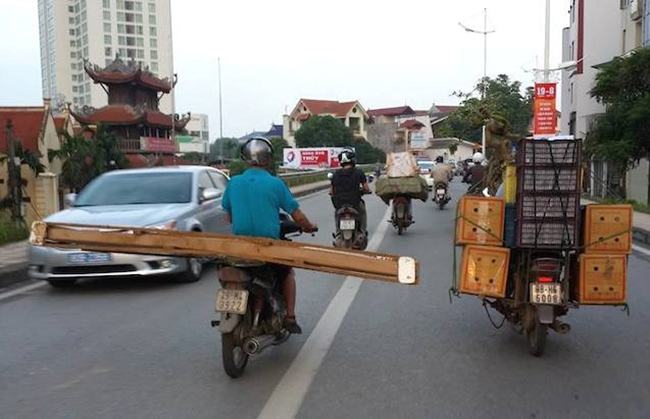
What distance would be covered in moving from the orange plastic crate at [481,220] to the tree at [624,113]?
61.6 feet

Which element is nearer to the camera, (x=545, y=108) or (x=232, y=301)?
(x=232, y=301)

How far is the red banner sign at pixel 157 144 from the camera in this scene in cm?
5422

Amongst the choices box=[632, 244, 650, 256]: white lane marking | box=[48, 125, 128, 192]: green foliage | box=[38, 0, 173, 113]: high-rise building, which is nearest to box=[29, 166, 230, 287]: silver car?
box=[632, 244, 650, 256]: white lane marking

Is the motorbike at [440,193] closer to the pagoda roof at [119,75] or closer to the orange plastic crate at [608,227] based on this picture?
the orange plastic crate at [608,227]

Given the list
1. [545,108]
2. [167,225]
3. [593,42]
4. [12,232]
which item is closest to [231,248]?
[167,225]

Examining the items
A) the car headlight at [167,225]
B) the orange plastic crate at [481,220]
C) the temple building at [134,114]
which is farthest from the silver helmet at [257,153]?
the temple building at [134,114]

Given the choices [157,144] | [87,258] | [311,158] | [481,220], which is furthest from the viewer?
[311,158]

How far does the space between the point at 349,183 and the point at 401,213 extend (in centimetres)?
350

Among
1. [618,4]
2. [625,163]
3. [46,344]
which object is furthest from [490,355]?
[618,4]

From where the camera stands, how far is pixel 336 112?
290 feet

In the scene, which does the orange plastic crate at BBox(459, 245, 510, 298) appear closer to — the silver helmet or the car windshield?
the silver helmet

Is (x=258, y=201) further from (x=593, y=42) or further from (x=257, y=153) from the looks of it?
(x=593, y=42)

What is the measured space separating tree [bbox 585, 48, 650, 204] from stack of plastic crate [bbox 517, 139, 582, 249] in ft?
61.0

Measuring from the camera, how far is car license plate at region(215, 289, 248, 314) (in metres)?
4.16
